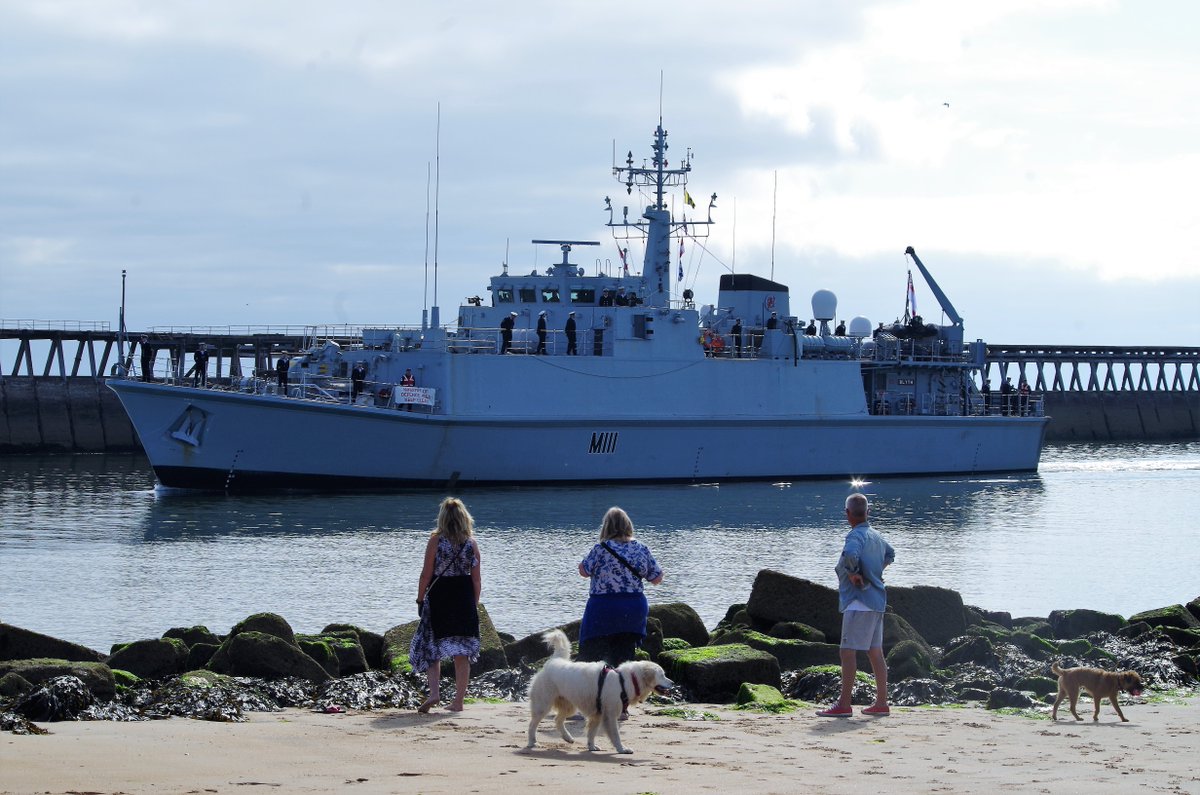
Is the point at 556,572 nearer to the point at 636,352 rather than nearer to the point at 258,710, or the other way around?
the point at 258,710

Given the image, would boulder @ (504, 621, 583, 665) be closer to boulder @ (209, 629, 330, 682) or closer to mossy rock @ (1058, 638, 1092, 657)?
boulder @ (209, 629, 330, 682)

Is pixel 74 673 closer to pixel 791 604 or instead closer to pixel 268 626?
pixel 268 626

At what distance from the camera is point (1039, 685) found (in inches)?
362

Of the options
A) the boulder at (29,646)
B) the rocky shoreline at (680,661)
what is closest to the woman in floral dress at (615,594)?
the rocky shoreline at (680,661)

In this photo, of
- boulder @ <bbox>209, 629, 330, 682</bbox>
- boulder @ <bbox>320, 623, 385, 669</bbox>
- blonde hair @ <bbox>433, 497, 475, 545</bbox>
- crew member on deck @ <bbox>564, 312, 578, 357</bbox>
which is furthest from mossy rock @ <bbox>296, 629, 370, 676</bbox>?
crew member on deck @ <bbox>564, 312, 578, 357</bbox>

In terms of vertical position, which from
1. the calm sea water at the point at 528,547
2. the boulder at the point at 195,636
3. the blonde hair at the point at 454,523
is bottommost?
the calm sea water at the point at 528,547

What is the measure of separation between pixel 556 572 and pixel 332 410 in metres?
9.69

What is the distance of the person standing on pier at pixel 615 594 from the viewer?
7555 mm

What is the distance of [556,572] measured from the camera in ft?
58.2

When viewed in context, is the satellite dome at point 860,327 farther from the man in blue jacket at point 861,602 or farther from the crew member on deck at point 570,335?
the man in blue jacket at point 861,602

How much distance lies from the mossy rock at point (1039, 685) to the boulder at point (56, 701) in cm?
565

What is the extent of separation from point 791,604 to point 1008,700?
11.1 ft

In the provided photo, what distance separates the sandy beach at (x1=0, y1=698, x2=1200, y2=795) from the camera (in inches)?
233

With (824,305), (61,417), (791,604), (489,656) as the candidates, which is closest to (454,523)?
(489,656)
